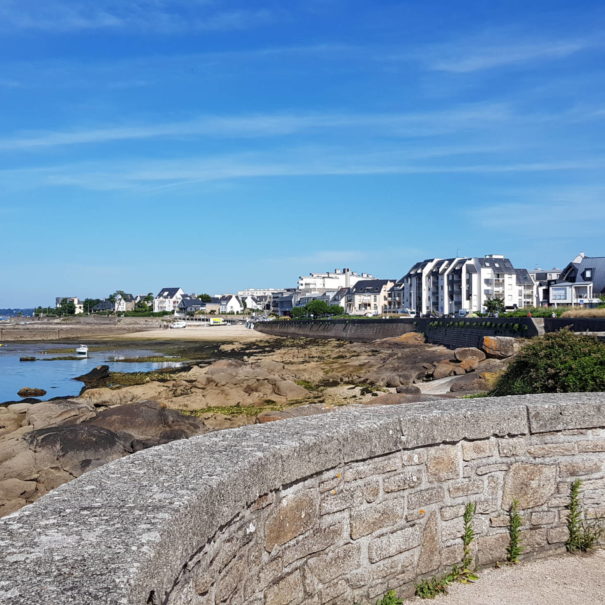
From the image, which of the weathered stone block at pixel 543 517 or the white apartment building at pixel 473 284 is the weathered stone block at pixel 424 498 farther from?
the white apartment building at pixel 473 284

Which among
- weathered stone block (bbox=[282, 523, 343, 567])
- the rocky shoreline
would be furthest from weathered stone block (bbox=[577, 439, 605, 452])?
the rocky shoreline

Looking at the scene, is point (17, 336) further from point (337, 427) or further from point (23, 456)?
point (337, 427)

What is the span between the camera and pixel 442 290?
110688 millimetres

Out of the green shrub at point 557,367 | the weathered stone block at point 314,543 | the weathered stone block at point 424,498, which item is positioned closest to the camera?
the weathered stone block at point 314,543

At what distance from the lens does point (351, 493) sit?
4.51 meters

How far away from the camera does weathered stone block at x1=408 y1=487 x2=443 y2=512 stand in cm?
486

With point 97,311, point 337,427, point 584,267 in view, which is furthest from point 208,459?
point 97,311

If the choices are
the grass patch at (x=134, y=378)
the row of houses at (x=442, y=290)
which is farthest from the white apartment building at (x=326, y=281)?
the grass patch at (x=134, y=378)

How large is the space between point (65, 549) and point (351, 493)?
7.60ft

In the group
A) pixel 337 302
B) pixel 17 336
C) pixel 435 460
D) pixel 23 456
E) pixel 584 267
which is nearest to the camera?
pixel 435 460

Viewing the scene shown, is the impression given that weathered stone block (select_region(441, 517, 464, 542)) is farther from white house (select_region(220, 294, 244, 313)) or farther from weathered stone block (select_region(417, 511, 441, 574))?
white house (select_region(220, 294, 244, 313))

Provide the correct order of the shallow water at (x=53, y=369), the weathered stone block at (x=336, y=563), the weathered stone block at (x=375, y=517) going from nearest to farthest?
1. the weathered stone block at (x=336, y=563)
2. the weathered stone block at (x=375, y=517)
3. the shallow water at (x=53, y=369)

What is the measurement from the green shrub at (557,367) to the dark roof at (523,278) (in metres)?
99.9

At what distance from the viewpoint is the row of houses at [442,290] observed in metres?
72.0
